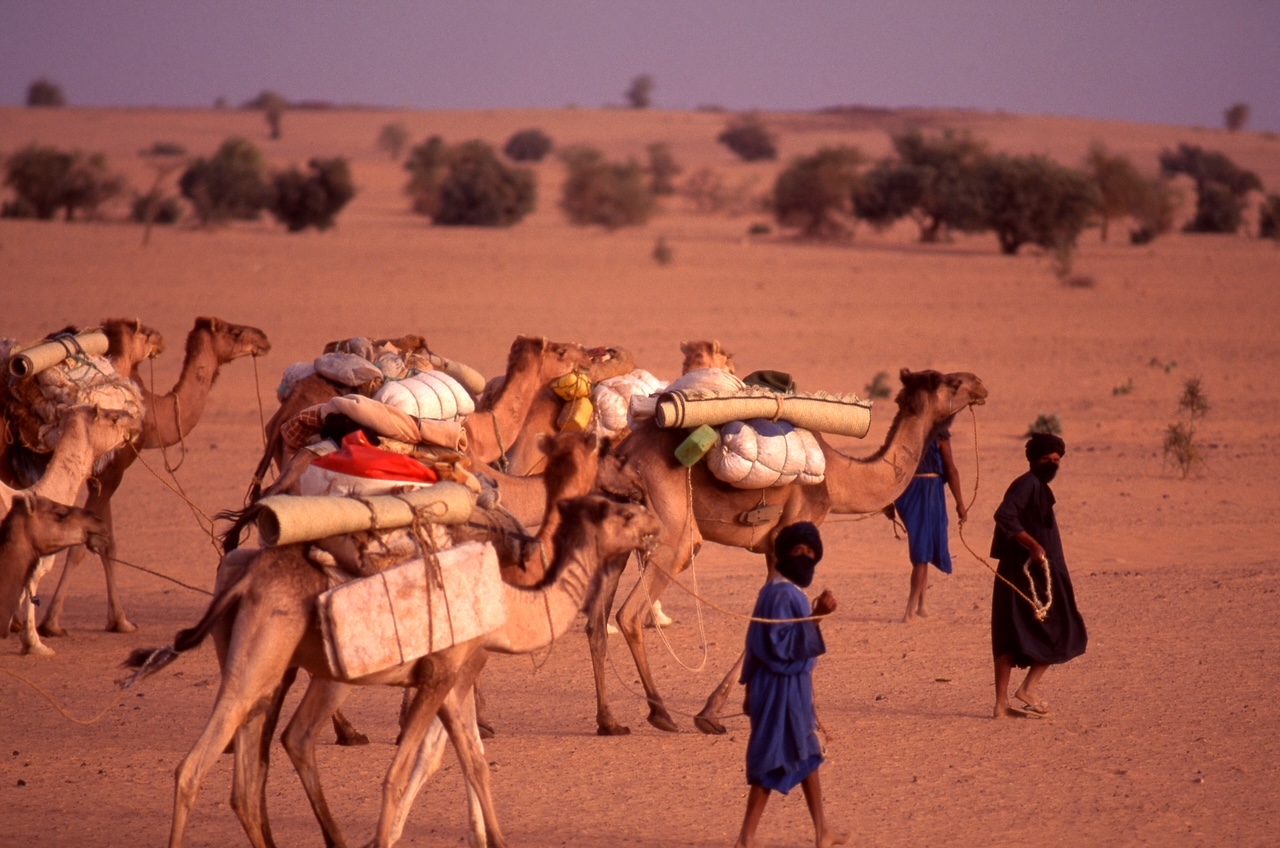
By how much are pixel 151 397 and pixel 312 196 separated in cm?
3859

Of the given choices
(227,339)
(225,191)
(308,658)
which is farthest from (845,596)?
(225,191)

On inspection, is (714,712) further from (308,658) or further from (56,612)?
(56,612)

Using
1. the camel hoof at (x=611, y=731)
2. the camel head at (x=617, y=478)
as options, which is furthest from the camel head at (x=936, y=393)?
the camel hoof at (x=611, y=731)

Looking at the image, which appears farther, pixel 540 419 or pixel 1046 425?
pixel 1046 425

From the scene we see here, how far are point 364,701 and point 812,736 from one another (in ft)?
12.9

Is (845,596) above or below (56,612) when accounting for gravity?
above

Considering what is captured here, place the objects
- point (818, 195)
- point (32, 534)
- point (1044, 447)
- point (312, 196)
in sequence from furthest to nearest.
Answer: point (818, 195)
point (312, 196)
point (1044, 447)
point (32, 534)

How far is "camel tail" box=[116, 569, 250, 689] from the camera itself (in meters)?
6.45

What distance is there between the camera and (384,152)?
10356cm

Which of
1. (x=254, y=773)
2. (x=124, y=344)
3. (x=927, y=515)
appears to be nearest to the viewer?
(x=254, y=773)

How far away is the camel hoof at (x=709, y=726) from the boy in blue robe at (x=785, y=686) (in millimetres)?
2050

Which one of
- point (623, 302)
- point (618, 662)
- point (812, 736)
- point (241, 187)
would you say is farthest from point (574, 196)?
point (812, 736)

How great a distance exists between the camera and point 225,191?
5222cm

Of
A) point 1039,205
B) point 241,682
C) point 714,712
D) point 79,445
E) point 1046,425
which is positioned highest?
point 1039,205
